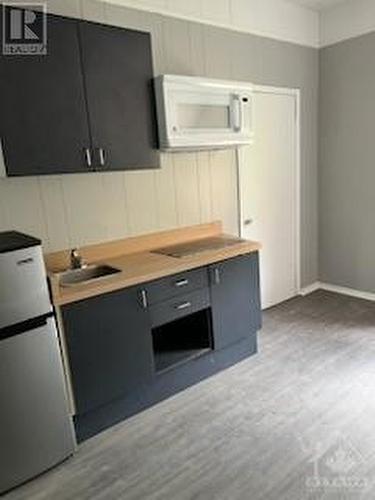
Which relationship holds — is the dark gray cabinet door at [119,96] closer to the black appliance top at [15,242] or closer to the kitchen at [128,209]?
the kitchen at [128,209]

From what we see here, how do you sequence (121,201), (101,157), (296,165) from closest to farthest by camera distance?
1. (101,157)
2. (121,201)
3. (296,165)

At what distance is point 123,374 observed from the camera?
229 cm

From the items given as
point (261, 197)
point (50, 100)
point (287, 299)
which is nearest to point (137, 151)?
point (50, 100)

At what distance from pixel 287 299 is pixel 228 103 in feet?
7.17

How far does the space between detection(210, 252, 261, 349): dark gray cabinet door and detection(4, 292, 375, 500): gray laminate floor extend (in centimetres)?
27

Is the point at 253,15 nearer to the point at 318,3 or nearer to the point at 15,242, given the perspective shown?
the point at 318,3

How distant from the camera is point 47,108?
205cm

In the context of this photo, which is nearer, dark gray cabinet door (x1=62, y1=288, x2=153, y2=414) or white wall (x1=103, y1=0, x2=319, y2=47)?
dark gray cabinet door (x1=62, y1=288, x2=153, y2=414)

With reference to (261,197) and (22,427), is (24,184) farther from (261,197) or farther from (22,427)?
(261,197)

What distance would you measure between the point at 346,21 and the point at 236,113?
5.74ft

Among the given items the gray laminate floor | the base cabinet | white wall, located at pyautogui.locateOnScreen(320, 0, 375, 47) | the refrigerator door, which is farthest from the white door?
the refrigerator door

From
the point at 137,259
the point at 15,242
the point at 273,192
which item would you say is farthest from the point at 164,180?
the point at 15,242

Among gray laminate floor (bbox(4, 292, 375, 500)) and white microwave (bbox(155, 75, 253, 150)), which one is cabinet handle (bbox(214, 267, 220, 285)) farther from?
white microwave (bbox(155, 75, 253, 150))

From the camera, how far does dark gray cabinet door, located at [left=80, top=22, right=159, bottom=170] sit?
7.22ft
